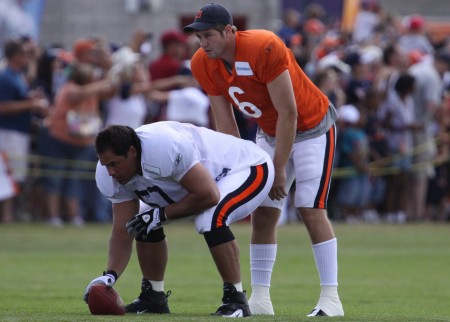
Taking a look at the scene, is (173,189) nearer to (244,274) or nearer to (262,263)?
(262,263)

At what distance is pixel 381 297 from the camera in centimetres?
1001

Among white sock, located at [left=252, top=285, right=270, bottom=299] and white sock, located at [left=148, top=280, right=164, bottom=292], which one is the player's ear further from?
white sock, located at [left=252, top=285, right=270, bottom=299]

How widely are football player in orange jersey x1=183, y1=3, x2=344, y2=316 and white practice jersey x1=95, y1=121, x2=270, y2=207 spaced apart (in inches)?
10.9

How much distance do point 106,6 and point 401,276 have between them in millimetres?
13455

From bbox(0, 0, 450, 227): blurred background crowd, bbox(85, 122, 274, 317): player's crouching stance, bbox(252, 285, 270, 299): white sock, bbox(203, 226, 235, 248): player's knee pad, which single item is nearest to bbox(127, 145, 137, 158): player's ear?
bbox(85, 122, 274, 317): player's crouching stance

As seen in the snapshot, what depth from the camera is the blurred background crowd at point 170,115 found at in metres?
17.2

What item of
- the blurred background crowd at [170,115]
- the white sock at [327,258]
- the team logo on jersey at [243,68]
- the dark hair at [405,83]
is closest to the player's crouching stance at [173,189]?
the team logo on jersey at [243,68]

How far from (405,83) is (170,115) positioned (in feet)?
14.5

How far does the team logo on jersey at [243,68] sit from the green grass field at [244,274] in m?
1.65

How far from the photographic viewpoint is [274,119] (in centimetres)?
859

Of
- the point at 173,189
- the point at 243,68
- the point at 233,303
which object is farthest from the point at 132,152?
the point at 233,303

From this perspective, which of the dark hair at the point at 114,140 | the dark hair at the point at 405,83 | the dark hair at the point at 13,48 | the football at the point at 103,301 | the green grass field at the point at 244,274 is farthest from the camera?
the dark hair at the point at 405,83

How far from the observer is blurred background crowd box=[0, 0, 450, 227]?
17219mm

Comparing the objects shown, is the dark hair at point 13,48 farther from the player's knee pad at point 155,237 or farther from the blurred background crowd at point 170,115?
the player's knee pad at point 155,237
